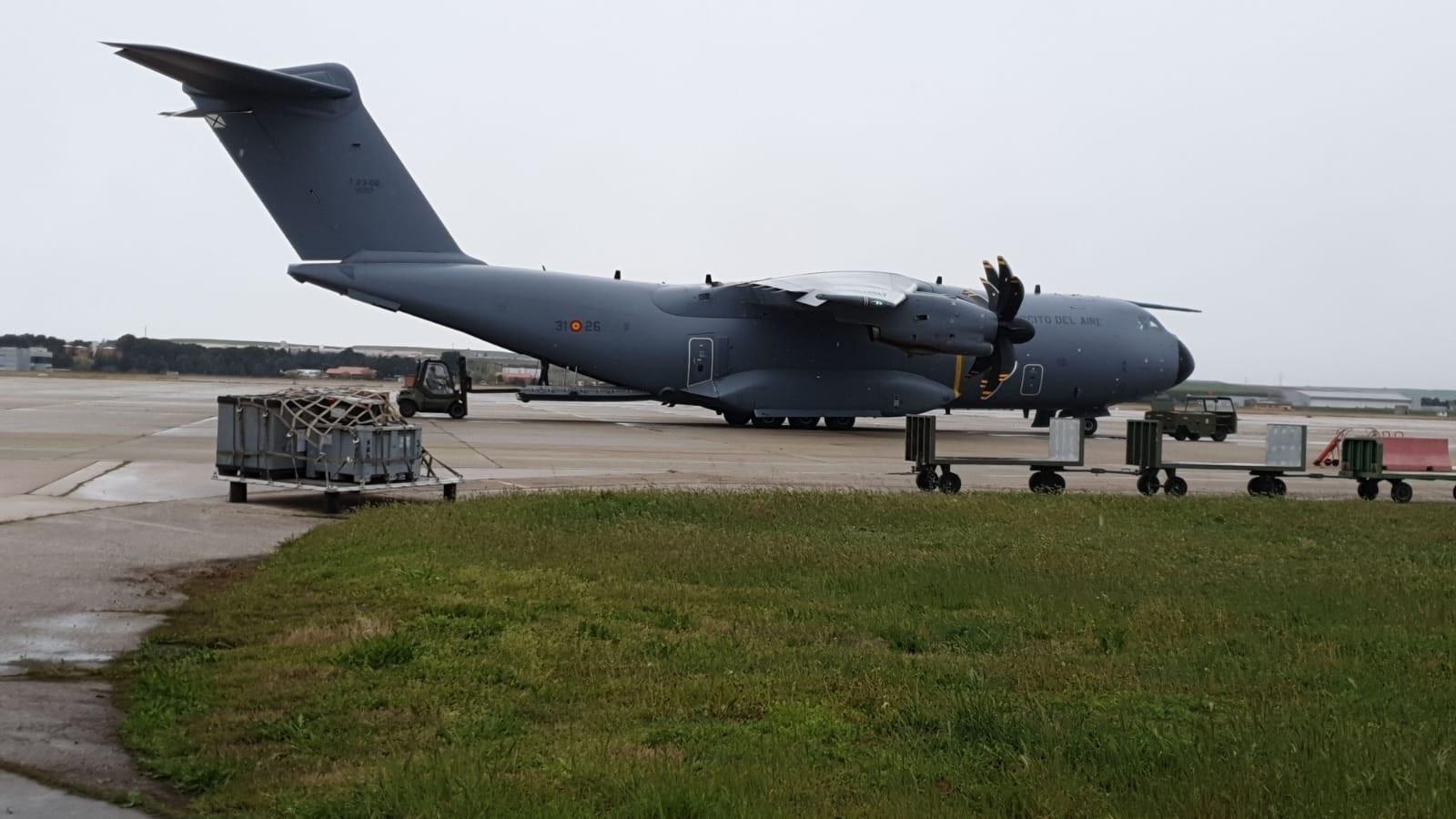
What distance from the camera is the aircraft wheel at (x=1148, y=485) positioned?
66.0 ft

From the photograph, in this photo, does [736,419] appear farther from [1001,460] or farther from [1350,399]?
[1350,399]

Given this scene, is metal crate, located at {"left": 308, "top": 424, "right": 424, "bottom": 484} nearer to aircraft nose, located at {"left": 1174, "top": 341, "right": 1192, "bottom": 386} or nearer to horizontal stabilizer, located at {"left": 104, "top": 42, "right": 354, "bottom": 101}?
horizontal stabilizer, located at {"left": 104, "top": 42, "right": 354, "bottom": 101}

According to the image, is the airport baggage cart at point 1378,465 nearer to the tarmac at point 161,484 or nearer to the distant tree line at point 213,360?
the tarmac at point 161,484

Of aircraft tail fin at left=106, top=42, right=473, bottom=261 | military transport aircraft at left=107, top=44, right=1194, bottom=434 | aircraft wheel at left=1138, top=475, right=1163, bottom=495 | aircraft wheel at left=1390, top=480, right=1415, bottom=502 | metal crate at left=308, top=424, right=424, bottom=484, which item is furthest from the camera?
military transport aircraft at left=107, top=44, right=1194, bottom=434

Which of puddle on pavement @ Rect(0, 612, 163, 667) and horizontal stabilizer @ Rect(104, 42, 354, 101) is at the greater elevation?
horizontal stabilizer @ Rect(104, 42, 354, 101)

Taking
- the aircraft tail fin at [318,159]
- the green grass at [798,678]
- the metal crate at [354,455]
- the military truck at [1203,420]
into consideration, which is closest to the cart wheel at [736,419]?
the aircraft tail fin at [318,159]

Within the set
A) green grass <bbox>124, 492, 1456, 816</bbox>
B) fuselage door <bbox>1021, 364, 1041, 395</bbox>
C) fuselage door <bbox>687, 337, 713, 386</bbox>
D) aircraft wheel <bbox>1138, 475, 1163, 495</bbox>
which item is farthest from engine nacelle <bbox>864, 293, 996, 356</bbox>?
green grass <bbox>124, 492, 1456, 816</bbox>

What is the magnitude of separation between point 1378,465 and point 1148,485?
408cm

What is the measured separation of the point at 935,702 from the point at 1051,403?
30.2 meters

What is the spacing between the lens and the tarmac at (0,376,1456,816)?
257 inches

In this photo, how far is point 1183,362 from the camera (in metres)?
37.2

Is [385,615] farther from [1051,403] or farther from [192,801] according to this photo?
[1051,403]

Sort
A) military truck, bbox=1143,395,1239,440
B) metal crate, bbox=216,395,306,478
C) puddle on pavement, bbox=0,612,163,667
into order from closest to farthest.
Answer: puddle on pavement, bbox=0,612,163,667 < metal crate, bbox=216,395,306,478 < military truck, bbox=1143,395,1239,440

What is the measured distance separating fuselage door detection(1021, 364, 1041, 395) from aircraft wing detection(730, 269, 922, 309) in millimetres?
4516
